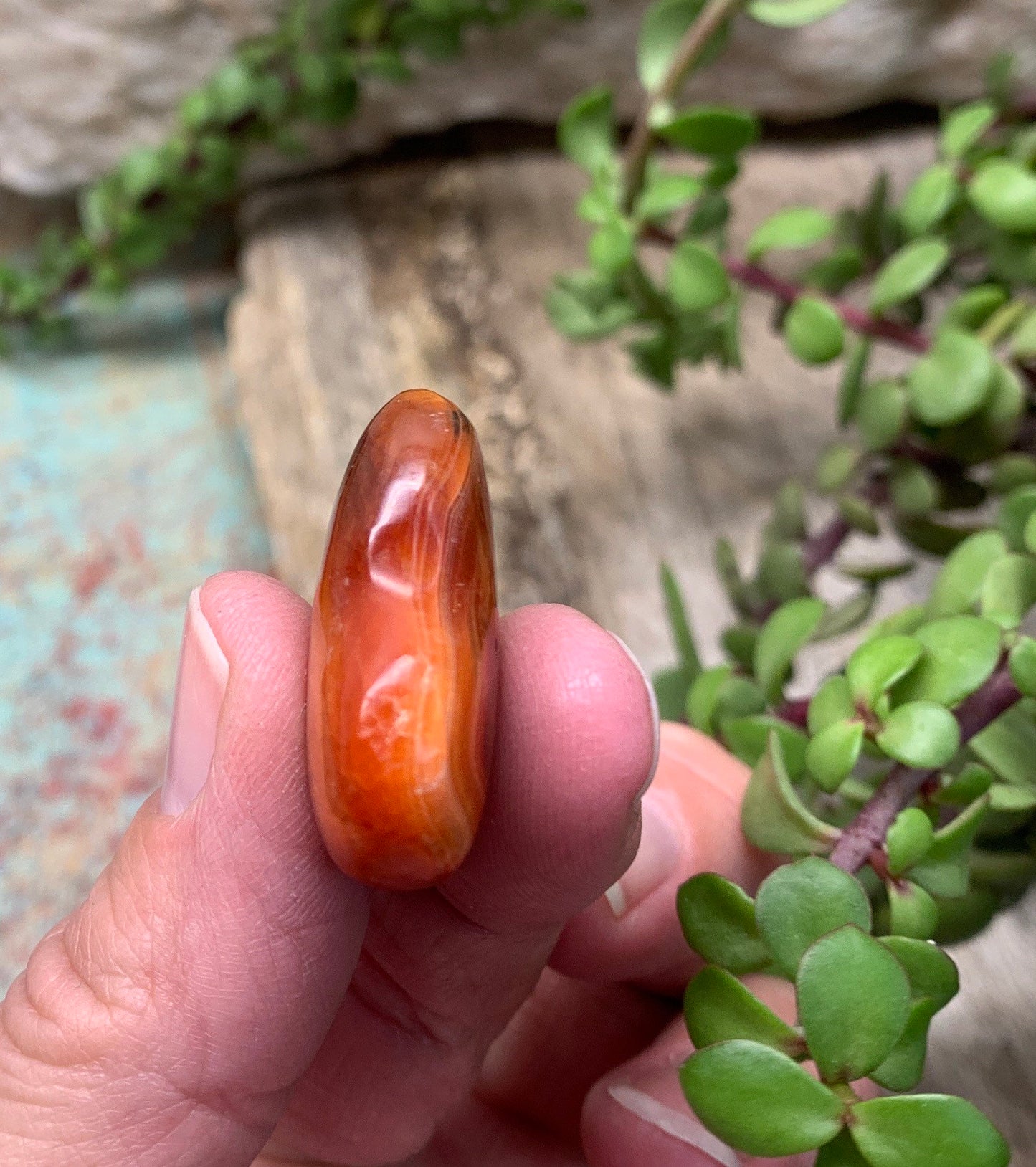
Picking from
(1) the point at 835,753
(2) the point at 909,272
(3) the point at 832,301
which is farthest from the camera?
(3) the point at 832,301

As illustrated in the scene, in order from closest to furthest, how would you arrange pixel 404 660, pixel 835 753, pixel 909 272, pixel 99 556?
pixel 404 660 → pixel 835 753 → pixel 909 272 → pixel 99 556

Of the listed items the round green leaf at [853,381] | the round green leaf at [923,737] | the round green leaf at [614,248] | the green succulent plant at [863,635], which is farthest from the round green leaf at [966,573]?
the round green leaf at [614,248]

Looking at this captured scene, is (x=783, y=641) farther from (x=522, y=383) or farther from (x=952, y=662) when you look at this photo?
(x=522, y=383)

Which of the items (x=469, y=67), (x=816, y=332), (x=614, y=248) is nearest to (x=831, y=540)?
(x=816, y=332)

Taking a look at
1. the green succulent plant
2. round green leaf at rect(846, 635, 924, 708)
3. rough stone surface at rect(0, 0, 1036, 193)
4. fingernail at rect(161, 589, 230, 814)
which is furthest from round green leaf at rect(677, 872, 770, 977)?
rough stone surface at rect(0, 0, 1036, 193)

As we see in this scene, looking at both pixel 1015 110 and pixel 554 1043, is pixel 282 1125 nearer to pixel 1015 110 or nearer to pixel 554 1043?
pixel 554 1043

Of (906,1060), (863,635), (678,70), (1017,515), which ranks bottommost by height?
(863,635)

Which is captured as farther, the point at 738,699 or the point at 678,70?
the point at 678,70
